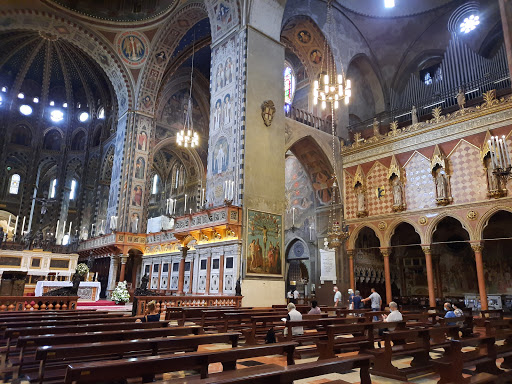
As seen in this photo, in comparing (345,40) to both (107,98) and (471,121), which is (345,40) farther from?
(107,98)

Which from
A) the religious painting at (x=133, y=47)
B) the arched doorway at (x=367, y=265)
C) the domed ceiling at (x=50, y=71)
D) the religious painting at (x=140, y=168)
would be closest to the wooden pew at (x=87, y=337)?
the arched doorway at (x=367, y=265)

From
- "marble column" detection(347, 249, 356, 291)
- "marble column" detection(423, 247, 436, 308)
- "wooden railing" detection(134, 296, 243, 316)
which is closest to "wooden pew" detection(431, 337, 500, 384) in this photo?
"wooden railing" detection(134, 296, 243, 316)

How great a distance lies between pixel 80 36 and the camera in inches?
867

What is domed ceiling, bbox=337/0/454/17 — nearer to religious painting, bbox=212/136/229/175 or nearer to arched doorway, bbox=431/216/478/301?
religious painting, bbox=212/136/229/175

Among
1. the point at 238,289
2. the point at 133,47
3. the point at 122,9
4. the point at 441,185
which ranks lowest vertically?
the point at 238,289

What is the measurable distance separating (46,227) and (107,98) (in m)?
11.4

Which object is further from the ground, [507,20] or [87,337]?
[507,20]

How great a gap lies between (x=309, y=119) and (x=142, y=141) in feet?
34.6

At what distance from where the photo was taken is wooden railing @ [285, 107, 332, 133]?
19.9 metres

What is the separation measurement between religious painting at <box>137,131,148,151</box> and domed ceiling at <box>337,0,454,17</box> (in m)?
14.7

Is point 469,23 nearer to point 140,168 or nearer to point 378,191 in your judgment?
point 378,191

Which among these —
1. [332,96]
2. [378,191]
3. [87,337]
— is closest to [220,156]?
[332,96]

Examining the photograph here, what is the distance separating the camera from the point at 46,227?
2897 cm

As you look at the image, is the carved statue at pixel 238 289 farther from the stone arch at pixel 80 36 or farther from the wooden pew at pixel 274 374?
the stone arch at pixel 80 36
